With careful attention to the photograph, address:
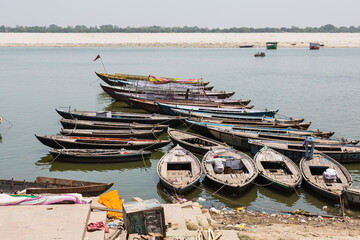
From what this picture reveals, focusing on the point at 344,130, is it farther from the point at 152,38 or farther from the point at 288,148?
the point at 152,38

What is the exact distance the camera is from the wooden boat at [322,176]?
16000mm

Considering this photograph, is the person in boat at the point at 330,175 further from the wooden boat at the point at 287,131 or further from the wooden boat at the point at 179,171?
the wooden boat at the point at 287,131

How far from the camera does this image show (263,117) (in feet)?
91.2

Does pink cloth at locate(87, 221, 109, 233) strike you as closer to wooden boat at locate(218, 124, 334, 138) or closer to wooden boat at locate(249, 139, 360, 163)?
wooden boat at locate(249, 139, 360, 163)

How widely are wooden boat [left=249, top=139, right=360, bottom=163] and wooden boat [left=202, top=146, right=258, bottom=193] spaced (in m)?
2.32

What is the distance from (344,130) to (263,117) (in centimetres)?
636

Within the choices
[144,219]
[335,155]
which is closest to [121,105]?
[335,155]

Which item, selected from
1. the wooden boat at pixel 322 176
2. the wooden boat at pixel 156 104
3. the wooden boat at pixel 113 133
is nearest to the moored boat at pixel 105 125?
the wooden boat at pixel 113 133

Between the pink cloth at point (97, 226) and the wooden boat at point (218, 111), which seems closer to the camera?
the pink cloth at point (97, 226)

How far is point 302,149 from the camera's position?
69.4 feet

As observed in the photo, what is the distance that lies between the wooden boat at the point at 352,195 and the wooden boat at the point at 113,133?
1188cm

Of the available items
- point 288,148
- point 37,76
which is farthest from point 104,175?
point 37,76

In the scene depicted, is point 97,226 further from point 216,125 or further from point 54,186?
point 216,125

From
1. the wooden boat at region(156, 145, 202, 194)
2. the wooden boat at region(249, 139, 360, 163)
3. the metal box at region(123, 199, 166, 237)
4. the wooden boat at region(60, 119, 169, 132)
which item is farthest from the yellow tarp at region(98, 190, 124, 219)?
the wooden boat at region(60, 119, 169, 132)
